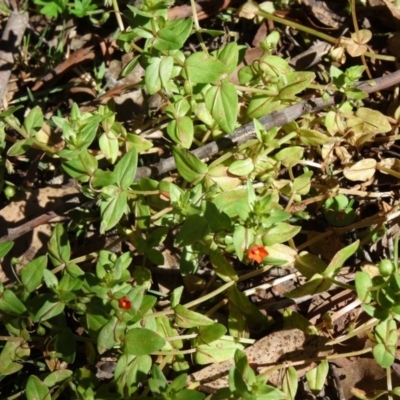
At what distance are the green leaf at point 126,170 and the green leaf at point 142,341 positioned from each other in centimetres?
62

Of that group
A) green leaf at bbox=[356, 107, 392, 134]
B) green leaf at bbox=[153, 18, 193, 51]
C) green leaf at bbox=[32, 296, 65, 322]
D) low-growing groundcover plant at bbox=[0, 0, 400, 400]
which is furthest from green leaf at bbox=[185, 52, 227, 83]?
green leaf at bbox=[32, 296, 65, 322]

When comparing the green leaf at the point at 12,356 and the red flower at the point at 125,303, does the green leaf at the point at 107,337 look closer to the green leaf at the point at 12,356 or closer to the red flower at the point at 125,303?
the red flower at the point at 125,303

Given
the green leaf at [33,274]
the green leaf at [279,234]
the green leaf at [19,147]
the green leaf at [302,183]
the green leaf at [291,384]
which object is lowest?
the green leaf at [291,384]

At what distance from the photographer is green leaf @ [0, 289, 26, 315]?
271cm

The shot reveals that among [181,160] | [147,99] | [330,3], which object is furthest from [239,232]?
[330,3]

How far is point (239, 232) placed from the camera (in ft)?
7.98

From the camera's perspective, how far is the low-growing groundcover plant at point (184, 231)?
250 cm

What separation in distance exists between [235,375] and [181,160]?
97cm

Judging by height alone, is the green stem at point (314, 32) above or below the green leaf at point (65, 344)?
above

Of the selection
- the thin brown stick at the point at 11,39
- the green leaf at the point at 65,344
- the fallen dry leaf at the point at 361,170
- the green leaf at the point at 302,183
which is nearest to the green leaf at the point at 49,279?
the green leaf at the point at 65,344

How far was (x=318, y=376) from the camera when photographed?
9.29 feet

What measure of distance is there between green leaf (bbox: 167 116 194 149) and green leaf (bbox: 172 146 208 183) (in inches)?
4.3

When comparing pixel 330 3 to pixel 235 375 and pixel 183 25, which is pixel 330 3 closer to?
pixel 183 25

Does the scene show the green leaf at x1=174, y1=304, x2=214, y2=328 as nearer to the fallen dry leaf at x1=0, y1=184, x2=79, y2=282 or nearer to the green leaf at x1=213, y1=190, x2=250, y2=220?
the green leaf at x1=213, y1=190, x2=250, y2=220
